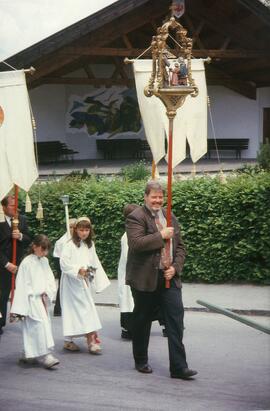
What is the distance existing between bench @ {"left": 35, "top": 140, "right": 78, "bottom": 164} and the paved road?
19.2 meters

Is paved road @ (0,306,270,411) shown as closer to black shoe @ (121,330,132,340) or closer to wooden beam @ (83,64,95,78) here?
black shoe @ (121,330,132,340)

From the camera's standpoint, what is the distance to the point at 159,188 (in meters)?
7.40

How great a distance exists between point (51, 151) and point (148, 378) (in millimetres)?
21692

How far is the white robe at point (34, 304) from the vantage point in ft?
26.3

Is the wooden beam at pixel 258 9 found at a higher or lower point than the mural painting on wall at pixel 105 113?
higher

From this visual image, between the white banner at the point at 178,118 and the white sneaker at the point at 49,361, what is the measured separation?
3537mm

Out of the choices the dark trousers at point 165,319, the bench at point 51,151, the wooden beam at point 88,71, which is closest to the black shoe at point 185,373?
the dark trousers at point 165,319

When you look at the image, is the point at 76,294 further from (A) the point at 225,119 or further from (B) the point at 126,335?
(A) the point at 225,119

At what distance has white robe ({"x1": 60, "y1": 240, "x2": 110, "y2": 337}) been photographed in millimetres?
8633

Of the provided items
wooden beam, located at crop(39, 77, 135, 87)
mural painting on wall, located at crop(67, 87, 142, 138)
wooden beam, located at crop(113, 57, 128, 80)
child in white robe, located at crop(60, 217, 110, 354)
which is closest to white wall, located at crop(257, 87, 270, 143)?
mural painting on wall, located at crop(67, 87, 142, 138)

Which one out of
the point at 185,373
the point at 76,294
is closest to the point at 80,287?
the point at 76,294

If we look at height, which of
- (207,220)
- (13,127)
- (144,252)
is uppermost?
(13,127)

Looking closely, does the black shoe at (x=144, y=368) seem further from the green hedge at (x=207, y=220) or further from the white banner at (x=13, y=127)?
the green hedge at (x=207, y=220)

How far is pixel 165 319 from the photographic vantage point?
7.39 metres
